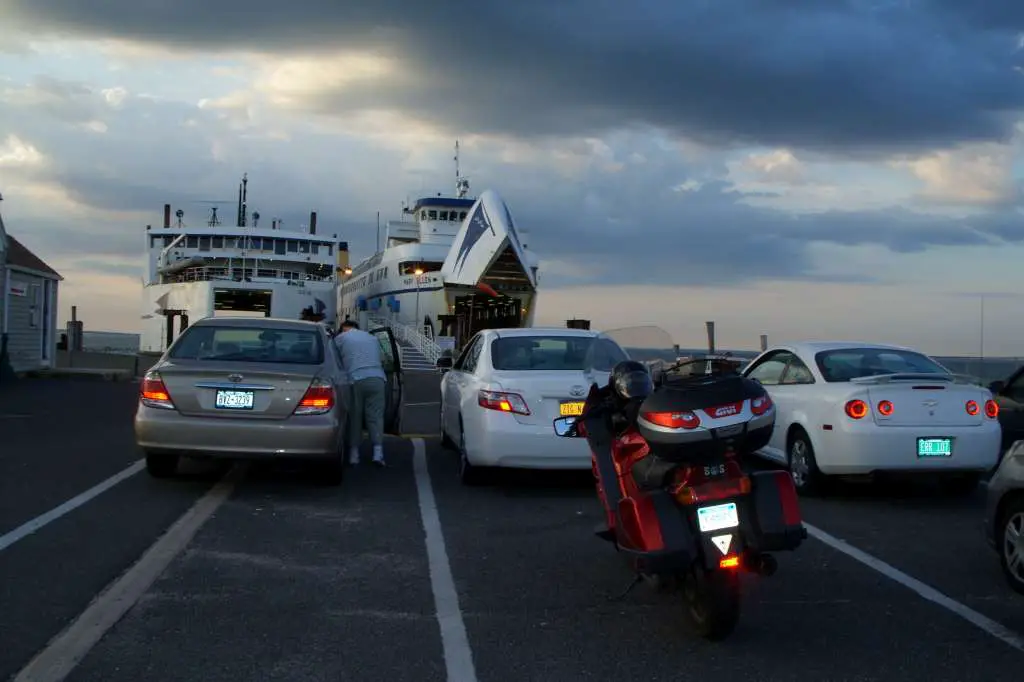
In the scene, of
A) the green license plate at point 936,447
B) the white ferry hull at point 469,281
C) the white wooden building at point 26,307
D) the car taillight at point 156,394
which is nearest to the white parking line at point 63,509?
the car taillight at point 156,394

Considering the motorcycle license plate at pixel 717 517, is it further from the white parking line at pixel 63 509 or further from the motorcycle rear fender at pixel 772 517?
the white parking line at pixel 63 509

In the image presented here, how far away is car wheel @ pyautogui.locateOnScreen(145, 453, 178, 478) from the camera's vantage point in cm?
902

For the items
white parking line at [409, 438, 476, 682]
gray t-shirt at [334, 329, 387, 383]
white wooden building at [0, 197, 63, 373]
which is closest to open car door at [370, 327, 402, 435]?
gray t-shirt at [334, 329, 387, 383]

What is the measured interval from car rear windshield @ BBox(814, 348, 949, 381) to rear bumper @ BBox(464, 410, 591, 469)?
234 cm

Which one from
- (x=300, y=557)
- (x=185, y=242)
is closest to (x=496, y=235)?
(x=185, y=242)

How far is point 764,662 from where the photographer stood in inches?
176

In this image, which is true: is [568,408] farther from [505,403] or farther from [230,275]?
[230,275]

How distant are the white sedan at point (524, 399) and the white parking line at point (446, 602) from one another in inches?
27.0

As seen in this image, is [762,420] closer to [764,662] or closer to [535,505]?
[764,662]

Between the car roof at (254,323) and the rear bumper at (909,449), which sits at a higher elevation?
the car roof at (254,323)

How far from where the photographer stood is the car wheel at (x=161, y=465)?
9016mm

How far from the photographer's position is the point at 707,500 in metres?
4.61

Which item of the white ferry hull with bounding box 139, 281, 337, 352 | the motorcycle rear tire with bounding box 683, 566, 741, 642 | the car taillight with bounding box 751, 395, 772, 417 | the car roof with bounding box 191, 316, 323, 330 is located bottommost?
the motorcycle rear tire with bounding box 683, 566, 741, 642

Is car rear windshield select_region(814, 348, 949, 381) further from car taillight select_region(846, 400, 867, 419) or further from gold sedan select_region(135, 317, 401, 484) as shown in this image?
gold sedan select_region(135, 317, 401, 484)
